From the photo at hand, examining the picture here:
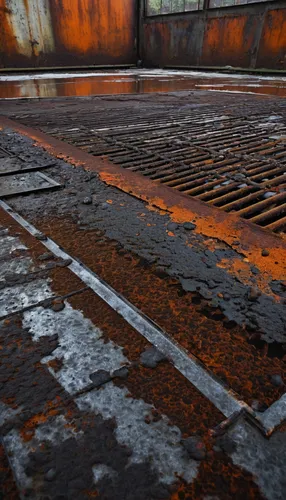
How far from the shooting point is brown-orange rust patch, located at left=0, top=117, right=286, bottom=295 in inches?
40.6

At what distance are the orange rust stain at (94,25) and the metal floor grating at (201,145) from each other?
24.5 feet

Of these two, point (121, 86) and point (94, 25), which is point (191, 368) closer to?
point (121, 86)

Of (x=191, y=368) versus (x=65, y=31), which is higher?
(x=65, y=31)

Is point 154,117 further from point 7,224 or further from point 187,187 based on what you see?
point 7,224

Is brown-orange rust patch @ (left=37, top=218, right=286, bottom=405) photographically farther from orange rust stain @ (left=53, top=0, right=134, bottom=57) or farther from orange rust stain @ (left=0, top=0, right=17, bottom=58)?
orange rust stain @ (left=53, top=0, right=134, bottom=57)

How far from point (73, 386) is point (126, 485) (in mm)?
198

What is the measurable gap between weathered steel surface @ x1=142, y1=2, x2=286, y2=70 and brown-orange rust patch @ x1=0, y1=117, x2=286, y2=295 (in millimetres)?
7913

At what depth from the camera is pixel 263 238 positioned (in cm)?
114

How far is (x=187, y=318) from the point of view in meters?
0.81

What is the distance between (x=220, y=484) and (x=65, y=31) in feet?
37.0

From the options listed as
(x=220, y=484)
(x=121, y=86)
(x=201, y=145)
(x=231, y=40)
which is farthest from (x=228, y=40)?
(x=220, y=484)

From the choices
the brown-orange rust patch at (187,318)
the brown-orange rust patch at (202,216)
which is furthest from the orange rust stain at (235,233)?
the brown-orange rust patch at (187,318)

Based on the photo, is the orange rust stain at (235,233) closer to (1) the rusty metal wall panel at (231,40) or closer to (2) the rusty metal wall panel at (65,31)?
(1) the rusty metal wall panel at (231,40)

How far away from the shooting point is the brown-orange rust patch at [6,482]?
48cm
